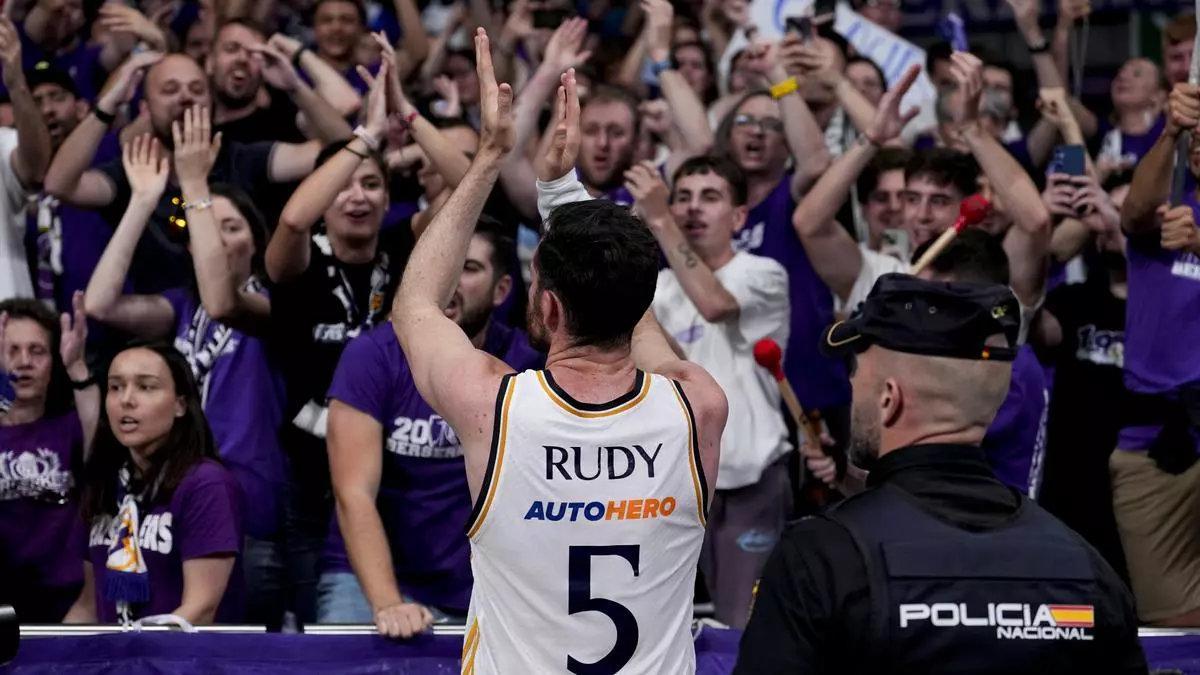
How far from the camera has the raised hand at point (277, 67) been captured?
802cm

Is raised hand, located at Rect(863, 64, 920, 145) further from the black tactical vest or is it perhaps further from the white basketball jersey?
the black tactical vest

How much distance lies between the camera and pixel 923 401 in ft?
10.3

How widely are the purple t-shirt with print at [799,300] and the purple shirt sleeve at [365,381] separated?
252cm

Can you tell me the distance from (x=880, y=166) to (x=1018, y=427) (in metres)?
2.22

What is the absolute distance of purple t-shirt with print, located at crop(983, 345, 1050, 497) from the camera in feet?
19.9

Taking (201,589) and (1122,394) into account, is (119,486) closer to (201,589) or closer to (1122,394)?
(201,589)

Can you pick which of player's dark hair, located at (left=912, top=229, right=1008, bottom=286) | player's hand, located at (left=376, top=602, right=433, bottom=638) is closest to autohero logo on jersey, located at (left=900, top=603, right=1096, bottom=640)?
player's hand, located at (left=376, top=602, right=433, bottom=638)

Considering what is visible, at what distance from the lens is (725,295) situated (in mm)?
6891

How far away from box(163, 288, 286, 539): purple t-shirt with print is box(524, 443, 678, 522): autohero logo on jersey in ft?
10.2

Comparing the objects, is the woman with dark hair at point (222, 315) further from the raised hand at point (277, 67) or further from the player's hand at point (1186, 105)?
the player's hand at point (1186, 105)

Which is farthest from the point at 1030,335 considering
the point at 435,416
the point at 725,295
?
the point at 435,416

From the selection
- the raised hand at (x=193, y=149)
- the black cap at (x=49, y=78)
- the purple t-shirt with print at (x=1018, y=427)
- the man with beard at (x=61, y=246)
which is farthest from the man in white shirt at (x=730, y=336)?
the black cap at (x=49, y=78)

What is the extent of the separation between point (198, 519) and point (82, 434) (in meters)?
1.29

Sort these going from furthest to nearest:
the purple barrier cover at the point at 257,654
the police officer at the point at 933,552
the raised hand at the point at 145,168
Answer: the raised hand at the point at 145,168
the purple barrier cover at the point at 257,654
the police officer at the point at 933,552
